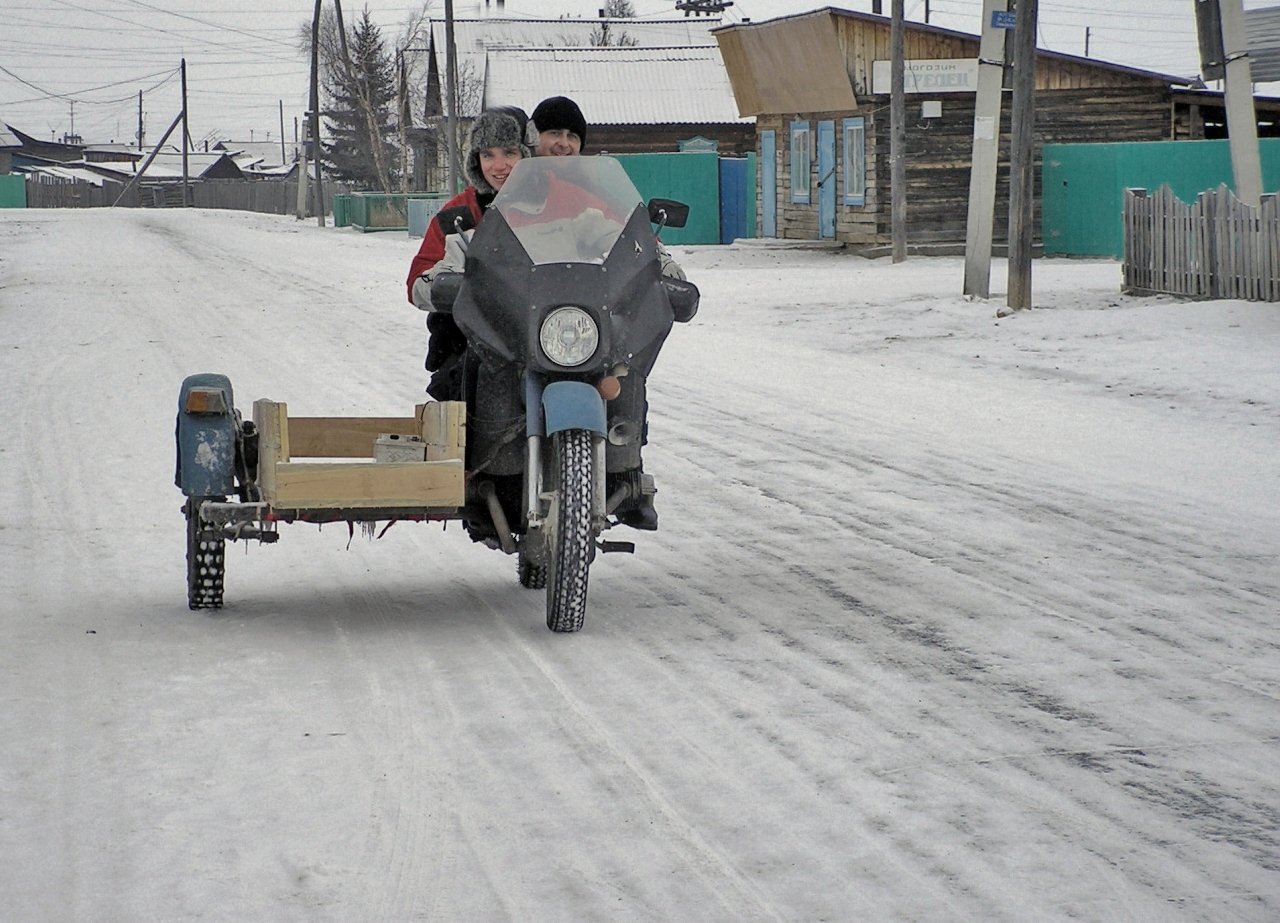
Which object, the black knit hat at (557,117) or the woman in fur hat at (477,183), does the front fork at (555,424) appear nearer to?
the woman in fur hat at (477,183)

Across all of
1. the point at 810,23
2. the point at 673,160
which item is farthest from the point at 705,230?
the point at 810,23

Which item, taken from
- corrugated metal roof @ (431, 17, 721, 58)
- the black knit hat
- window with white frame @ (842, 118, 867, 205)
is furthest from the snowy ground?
corrugated metal roof @ (431, 17, 721, 58)

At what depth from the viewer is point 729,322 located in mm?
20297

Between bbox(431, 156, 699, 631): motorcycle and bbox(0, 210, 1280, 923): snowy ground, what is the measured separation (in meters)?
0.41

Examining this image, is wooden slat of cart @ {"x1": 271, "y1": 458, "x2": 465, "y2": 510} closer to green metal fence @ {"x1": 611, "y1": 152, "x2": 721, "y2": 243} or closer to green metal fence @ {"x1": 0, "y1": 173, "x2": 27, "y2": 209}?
green metal fence @ {"x1": 611, "y1": 152, "x2": 721, "y2": 243}

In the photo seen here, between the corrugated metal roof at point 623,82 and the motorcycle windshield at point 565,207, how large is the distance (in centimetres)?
4535

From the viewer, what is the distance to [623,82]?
5394 cm

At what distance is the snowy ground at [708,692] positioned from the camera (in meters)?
3.95

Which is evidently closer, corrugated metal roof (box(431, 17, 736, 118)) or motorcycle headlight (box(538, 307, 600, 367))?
motorcycle headlight (box(538, 307, 600, 367))

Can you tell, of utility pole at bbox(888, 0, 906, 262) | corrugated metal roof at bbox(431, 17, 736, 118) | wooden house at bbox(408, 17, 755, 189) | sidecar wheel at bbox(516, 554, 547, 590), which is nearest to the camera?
sidecar wheel at bbox(516, 554, 547, 590)

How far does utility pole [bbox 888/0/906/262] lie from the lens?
2944cm

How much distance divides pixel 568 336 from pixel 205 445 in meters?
1.47

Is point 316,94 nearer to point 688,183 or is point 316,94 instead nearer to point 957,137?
point 688,183

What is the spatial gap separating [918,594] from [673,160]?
35.7 meters
